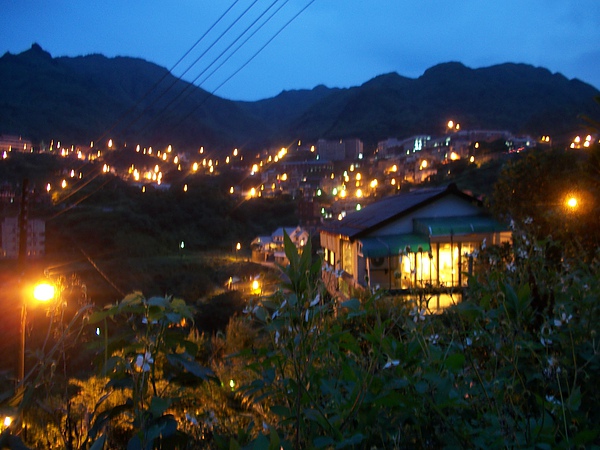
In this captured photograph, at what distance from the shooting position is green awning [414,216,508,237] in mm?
9164

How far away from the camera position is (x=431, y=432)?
1.06m

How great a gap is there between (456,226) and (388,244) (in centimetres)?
158

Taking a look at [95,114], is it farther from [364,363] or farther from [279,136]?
[364,363]

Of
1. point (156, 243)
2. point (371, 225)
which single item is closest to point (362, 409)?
point (371, 225)

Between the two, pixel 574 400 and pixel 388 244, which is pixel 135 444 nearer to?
pixel 574 400

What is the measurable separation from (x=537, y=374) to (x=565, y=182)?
325 inches

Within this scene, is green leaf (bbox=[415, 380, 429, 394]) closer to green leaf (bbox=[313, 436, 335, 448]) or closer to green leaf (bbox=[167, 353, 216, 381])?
green leaf (bbox=[313, 436, 335, 448])

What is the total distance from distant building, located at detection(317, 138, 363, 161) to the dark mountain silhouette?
6.52 metres

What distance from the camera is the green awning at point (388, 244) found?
28.7ft

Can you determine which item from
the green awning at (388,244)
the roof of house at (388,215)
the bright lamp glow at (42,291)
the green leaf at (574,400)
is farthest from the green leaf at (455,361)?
the roof of house at (388,215)

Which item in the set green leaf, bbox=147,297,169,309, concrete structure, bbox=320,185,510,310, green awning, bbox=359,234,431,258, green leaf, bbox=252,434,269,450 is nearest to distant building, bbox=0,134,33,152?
concrete structure, bbox=320,185,510,310

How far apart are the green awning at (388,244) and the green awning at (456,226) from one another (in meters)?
0.24

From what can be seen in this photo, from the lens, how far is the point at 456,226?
9422 millimetres

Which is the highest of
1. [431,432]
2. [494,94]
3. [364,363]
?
[494,94]
